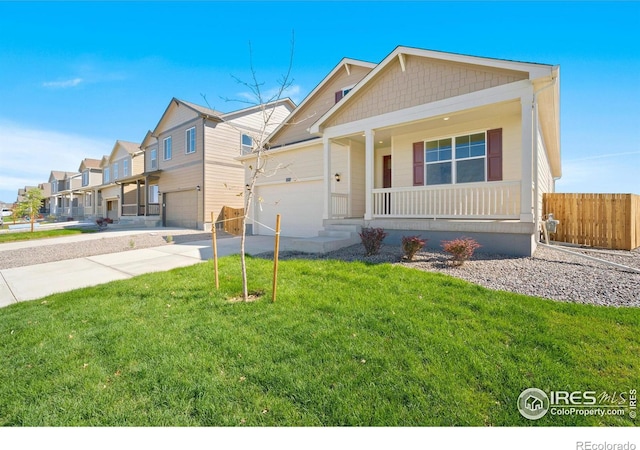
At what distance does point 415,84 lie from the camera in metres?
8.14

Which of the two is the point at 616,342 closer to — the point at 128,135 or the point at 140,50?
the point at 140,50

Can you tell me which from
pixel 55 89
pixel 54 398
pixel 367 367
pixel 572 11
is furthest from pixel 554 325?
pixel 55 89

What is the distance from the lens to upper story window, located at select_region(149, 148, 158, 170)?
70.9ft

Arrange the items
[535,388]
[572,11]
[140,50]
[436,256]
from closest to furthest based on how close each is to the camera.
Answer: [535,388] < [572,11] < [436,256] < [140,50]

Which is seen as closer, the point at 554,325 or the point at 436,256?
the point at 554,325

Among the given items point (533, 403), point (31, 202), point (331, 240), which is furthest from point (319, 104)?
point (31, 202)

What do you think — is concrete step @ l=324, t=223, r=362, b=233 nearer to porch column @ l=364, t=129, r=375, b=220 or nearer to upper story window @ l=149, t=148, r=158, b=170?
porch column @ l=364, t=129, r=375, b=220

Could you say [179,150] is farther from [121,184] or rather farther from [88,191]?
[88,191]

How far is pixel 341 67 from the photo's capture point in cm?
1263

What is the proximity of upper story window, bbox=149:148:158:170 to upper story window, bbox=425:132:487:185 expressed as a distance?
67.6ft

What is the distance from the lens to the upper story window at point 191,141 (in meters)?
18.0

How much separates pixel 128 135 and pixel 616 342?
33790 millimetres

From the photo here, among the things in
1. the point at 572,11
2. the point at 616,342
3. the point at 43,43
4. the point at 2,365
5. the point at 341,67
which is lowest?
the point at 2,365

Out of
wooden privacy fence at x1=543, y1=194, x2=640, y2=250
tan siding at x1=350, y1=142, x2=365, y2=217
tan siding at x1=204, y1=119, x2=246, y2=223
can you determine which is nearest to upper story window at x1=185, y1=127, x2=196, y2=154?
tan siding at x1=204, y1=119, x2=246, y2=223
